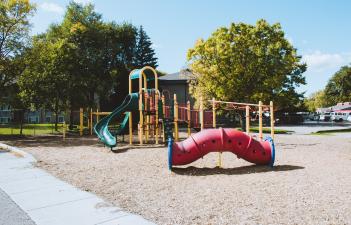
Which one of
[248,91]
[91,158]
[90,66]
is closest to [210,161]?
[91,158]

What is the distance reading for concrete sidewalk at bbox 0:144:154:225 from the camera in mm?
5598

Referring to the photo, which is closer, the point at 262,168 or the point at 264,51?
the point at 262,168

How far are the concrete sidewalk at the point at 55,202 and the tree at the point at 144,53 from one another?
41.7 m

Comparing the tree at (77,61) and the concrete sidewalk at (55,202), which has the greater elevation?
the tree at (77,61)

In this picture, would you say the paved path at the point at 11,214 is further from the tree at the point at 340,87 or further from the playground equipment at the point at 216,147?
the tree at the point at 340,87

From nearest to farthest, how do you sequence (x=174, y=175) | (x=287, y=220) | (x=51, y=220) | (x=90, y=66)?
(x=287, y=220) → (x=51, y=220) → (x=174, y=175) → (x=90, y=66)

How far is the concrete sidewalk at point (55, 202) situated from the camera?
18.4ft

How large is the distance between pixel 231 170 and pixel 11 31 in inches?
940

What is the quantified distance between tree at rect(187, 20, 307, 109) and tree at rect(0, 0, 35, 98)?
1624 centimetres

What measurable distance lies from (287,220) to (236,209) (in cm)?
96

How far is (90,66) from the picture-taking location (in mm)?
35375

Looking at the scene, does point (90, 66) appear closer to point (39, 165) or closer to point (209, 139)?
point (39, 165)

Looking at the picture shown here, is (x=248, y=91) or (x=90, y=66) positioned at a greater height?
(x=90, y=66)

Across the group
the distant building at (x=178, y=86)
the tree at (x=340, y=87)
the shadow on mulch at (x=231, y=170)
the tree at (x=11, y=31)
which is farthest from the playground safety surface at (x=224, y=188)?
the tree at (x=340, y=87)
